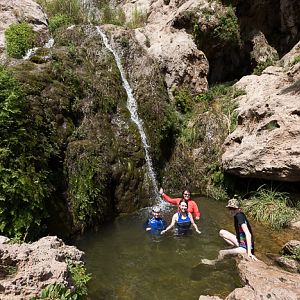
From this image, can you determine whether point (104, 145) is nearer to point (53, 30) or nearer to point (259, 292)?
point (259, 292)

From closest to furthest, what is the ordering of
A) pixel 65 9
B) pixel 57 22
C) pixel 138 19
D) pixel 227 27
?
1. pixel 227 27
2. pixel 57 22
3. pixel 65 9
4. pixel 138 19

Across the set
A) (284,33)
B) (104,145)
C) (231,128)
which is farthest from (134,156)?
(284,33)

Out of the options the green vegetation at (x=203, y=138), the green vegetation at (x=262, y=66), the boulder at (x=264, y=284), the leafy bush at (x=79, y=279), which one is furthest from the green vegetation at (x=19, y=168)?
A: the green vegetation at (x=262, y=66)

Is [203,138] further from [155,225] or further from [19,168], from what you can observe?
[19,168]

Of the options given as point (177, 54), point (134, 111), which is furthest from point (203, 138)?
point (177, 54)

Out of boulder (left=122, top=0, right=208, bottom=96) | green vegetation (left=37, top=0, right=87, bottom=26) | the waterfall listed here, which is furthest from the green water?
green vegetation (left=37, top=0, right=87, bottom=26)

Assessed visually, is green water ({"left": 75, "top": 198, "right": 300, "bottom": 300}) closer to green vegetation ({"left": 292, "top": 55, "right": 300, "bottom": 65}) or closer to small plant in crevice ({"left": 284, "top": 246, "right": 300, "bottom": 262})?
small plant in crevice ({"left": 284, "top": 246, "right": 300, "bottom": 262})

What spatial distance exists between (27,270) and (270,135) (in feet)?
26.3

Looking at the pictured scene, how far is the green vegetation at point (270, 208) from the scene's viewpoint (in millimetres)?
8930

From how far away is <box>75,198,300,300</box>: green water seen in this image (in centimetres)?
601

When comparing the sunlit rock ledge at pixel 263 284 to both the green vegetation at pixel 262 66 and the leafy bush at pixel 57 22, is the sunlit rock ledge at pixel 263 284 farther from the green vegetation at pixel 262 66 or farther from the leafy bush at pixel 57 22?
the leafy bush at pixel 57 22

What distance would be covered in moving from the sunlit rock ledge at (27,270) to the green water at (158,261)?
166cm

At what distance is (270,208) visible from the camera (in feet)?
31.4

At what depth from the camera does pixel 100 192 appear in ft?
30.0
